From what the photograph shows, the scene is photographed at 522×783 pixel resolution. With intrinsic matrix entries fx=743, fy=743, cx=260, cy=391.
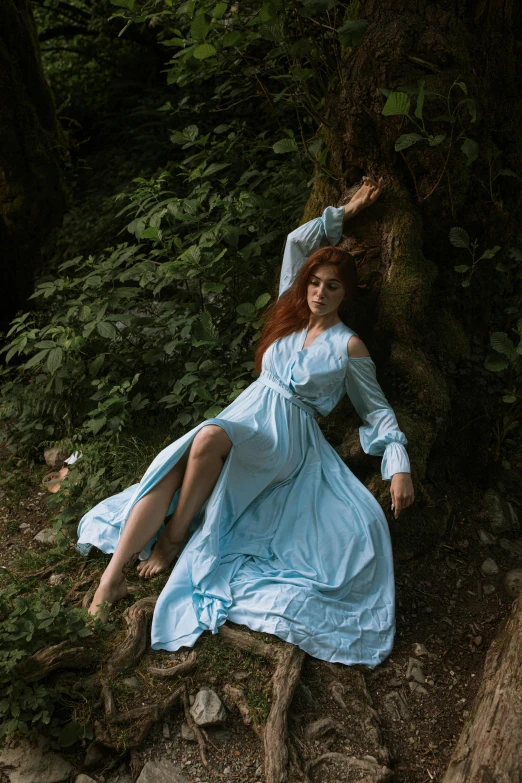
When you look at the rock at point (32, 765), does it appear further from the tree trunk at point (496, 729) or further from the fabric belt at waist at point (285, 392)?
the fabric belt at waist at point (285, 392)

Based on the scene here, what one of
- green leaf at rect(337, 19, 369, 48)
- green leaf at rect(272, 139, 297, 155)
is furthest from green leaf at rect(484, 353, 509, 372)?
green leaf at rect(337, 19, 369, 48)

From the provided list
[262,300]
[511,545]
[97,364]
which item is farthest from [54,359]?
[511,545]

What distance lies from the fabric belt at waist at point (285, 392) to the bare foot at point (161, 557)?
859 mm

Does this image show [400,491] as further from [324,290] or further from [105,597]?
[105,597]

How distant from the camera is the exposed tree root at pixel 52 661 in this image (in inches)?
107

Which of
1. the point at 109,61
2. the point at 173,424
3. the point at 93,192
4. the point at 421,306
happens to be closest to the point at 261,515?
the point at 173,424

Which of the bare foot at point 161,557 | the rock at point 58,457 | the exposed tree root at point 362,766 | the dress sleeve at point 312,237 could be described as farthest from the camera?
the rock at point 58,457

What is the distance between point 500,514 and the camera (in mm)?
3992

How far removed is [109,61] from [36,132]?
2509mm

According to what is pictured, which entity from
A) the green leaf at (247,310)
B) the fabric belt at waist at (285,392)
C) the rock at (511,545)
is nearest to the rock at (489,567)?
the rock at (511,545)

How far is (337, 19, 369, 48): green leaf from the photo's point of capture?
3523mm

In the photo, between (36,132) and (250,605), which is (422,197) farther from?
(36,132)

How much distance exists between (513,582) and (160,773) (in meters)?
1.93

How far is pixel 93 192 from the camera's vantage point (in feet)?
23.2
